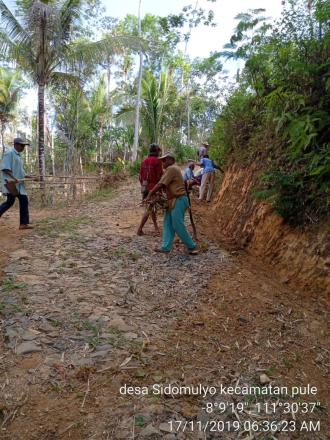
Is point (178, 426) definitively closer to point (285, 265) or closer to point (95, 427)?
point (95, 427)

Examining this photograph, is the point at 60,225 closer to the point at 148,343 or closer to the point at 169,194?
the point at 169,194

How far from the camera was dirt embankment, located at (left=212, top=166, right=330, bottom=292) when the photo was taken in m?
3.87

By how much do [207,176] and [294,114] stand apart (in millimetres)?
4166

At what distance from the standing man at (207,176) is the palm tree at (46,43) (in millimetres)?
5517

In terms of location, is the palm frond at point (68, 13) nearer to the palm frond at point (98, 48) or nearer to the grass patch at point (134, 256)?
the palm frond at point (98, 48)

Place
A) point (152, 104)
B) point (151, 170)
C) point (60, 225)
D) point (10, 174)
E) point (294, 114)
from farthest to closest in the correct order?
point (152, 104) < point (60, 225) < point (151, 170) < point (10, 174) < point (294, 114)

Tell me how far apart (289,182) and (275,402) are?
2629mm

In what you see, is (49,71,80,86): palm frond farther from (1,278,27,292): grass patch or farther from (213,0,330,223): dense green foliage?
(1,278,27,292): grass patch

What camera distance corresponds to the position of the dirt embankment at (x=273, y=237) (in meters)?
3.87

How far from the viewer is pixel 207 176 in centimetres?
871

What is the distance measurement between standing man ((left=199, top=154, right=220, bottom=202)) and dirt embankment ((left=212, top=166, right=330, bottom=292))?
5.42 ft

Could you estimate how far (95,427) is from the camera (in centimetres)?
214

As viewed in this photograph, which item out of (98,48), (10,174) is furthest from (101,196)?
(10,174)

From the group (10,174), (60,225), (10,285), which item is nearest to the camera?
(10,285)
